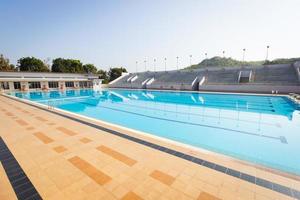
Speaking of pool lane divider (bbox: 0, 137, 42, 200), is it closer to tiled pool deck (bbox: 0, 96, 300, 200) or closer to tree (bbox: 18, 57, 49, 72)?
tiled pool deck (bbox: 0, 96, 300, 200)

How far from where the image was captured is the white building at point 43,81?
2028 cm

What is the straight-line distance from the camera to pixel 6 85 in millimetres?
20188

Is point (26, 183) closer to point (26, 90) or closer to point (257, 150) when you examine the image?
point (257, 150)

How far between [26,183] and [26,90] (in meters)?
25.4

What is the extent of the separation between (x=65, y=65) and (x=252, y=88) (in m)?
39.7

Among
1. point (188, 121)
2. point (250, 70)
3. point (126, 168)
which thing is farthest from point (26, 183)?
point (250, 70)

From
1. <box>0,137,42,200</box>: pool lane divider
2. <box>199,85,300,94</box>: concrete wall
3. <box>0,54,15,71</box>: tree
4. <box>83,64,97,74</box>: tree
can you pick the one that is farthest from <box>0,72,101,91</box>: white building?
<box>0,137,42,200</box>: pool lane divider

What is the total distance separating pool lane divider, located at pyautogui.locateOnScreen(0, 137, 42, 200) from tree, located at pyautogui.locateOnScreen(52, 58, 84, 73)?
39227 millimetres

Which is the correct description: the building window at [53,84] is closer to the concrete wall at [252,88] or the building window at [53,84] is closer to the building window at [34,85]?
the building window at [34,85]

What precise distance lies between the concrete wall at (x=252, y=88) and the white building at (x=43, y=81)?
21.5 metres

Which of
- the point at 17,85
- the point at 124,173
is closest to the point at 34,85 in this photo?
the point at 17,85

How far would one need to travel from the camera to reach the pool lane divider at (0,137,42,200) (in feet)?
6.12

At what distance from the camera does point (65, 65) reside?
36750mm

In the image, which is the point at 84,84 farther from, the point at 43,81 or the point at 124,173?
the point at 124,173
